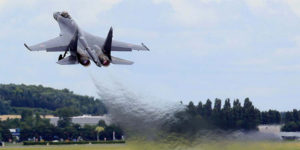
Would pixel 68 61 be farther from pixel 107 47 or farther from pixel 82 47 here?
pixel 107 47

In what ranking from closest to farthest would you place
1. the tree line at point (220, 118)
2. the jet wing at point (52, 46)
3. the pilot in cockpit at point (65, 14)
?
the tree line at point (220, 118)
the jet wing at point (52, 46)
the pilot in cockpit at point (65, 14)

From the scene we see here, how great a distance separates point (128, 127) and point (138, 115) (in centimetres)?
113

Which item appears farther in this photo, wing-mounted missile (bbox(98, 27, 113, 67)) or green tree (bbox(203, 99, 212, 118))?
wing-mounted missile (bbox(98, 27, 113, 67))

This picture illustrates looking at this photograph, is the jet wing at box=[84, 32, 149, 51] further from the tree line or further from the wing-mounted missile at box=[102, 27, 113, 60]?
the tree line

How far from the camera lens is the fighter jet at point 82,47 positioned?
173 feet

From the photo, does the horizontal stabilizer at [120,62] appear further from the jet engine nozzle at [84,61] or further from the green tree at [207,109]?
the green tree at [207,109]

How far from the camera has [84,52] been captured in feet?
174

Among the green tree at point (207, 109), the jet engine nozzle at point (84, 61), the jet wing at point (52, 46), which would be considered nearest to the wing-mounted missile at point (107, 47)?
the jet engine nozzle at point (84, 61)

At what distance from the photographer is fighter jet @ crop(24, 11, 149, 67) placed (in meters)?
52.8

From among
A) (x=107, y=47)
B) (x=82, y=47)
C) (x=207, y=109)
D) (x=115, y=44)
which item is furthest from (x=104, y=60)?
(x=207, y=109)

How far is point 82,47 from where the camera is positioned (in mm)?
53719

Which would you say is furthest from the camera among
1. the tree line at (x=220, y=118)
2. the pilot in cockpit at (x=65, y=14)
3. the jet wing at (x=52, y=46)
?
the pilot in cockpit at (x=65, y=14)

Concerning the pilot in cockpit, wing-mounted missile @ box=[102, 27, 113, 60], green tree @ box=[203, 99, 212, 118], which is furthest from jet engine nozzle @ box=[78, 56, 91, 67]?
green tree @ box=[203, 99, 212, 118]

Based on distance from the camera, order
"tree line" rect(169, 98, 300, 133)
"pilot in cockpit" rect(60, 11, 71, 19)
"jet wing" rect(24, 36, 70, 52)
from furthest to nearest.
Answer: "pilot in cockpit" rect(60, 11, 71, 19) < "jet wing" rect(24, 36, 70, 52) < "tree line" rect(169, 98, 300, 133)
